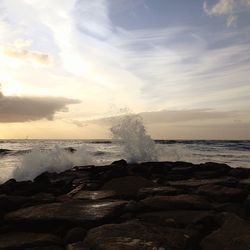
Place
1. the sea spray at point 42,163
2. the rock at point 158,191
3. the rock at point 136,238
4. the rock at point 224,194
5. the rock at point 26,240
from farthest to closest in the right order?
the sea spray at point 42,163 < the rock at point 158,191 < the rock at point 224,194 < the rock at point 26,240 < the rock at point 136,238

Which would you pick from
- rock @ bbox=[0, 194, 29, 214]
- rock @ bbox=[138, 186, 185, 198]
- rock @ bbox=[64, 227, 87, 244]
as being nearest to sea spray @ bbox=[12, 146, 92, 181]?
rock @ bbox=[138, 186, 185, 198]

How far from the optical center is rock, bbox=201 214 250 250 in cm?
335

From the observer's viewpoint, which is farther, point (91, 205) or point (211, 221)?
point (91, 205)

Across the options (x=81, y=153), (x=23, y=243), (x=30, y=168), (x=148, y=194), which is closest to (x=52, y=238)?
(x=23, y=243)

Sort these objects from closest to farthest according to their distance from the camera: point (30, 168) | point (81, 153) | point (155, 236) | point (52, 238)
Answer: point (155, 236)
point (52, 238)
point (30, 168)
point (81, 153)

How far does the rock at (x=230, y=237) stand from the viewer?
3.35 m

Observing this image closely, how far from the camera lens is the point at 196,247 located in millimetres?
3574

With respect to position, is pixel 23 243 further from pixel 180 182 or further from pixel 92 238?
pixel 180 182

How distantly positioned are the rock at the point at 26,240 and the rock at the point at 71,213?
1.07ft

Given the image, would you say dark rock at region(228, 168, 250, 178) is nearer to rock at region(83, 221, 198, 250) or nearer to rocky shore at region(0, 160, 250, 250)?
rocky shore at region(0, 160, 250, 250)

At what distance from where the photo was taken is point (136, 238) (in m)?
3.45

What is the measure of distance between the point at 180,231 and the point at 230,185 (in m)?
2.99

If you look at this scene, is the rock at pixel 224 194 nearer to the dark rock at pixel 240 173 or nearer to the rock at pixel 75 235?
the dark rock at pixel 240 173

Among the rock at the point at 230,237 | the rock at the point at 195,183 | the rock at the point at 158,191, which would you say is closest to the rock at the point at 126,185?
the rock at the point at 158,191
